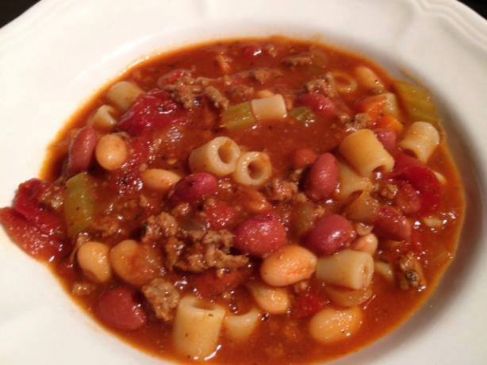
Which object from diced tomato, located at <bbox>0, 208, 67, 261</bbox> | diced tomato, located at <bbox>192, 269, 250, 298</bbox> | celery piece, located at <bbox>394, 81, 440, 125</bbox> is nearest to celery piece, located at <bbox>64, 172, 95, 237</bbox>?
diced tomato, located at <bbox>0, 208, 67, 261</bbox>

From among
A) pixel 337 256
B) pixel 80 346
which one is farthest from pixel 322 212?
pixel 80 346

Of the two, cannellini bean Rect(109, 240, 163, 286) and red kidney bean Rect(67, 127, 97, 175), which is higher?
red kidney bean Rect(67, 127, 97, 175)

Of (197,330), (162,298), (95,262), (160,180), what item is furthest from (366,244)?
(95,262)

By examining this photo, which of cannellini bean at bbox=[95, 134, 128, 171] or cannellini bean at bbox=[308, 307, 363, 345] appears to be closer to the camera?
cannellini bean at bbox=[308, 307, 363, 345]

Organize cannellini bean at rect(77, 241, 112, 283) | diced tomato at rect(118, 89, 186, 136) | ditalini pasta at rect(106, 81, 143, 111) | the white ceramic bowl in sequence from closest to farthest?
the white ceramic bowl → cannellini bean at rect(77, 241, 112, 283) → diced tomato at rect(118, 89, 186, 136) → ditalini pasta at rect(106, 81, 143, 111)

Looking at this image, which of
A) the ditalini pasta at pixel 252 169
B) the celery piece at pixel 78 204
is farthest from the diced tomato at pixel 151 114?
the ditalini pasta at pixel 252 169

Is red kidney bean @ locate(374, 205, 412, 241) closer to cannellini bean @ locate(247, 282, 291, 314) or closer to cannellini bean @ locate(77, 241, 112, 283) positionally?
cannellini bean @ locate(247, 282, 291, 314)

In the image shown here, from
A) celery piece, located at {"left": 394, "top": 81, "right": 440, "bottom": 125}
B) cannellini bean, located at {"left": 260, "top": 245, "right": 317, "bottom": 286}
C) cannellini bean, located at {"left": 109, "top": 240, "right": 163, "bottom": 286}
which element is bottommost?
celery piece, located at {"left": 394, "top": 81, "right": 440, "bottom": 125}

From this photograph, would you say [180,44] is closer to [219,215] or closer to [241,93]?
[241,93]
